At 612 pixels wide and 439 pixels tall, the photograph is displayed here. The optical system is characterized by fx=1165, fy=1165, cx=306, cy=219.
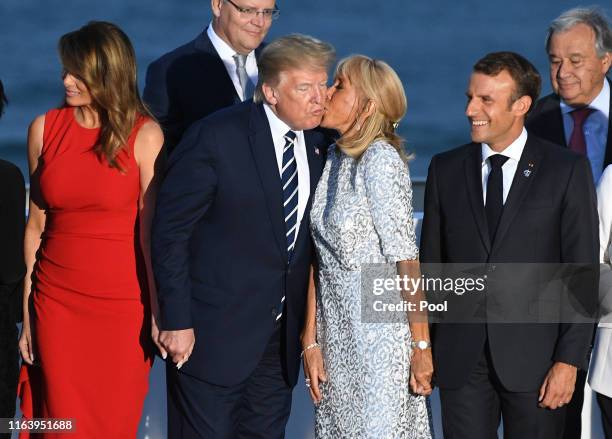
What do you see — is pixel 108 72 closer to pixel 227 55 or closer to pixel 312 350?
pixel 227 55

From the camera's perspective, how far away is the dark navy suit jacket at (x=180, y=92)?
381 cm

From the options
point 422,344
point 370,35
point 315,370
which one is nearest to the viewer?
point 422,344

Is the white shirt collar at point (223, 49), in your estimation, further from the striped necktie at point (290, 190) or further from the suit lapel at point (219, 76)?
the striped necktie at point (290, 190)

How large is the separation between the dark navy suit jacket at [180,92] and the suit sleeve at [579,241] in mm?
1272

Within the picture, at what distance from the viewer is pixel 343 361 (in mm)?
3258

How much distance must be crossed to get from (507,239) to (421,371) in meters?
0.43

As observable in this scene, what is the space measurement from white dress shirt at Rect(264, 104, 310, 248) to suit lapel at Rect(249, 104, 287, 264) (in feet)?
0.07

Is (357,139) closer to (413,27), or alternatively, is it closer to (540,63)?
(540,63)

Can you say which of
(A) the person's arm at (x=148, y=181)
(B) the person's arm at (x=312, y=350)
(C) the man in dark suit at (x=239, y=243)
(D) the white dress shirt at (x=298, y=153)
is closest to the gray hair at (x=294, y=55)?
(C) the man in dark suit at (x=239, y=243)

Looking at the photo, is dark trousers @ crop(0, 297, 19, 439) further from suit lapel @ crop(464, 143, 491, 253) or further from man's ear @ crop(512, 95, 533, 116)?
man's ear @ crop(512, 95, 533, 116)

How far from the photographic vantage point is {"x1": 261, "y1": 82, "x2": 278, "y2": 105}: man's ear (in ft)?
10.5

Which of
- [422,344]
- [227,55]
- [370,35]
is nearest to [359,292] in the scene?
[422,344]

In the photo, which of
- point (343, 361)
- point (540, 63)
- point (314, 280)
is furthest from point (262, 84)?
Answer: point (540, 63)

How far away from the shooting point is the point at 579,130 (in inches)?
151
